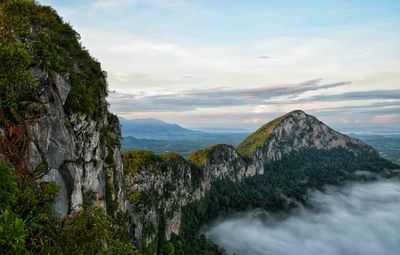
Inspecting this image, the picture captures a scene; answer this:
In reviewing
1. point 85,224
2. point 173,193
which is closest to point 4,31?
point 85,224

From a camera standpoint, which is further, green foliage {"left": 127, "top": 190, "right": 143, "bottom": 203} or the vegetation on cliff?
green foliage {"left": 127, "top": 190, "right": 143, "bottom": 203}

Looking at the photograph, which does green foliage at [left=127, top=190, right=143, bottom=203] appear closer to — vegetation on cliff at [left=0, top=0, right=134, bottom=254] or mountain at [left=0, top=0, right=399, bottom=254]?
mountain at [left=0, top=0, right=399, bottom=254]

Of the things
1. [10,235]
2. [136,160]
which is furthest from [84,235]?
[136,160]

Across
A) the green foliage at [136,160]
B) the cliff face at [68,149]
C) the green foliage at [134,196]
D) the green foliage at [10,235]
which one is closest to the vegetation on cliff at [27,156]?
the green foliage at [10,235]

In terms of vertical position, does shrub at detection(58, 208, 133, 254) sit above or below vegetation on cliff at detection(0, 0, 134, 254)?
below

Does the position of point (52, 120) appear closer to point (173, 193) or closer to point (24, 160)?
point (24, 160)

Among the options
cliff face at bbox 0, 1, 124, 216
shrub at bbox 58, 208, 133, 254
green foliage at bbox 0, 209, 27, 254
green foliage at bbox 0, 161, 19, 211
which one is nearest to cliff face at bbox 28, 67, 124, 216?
cliff face at bbox 0, 1, 124, 216
